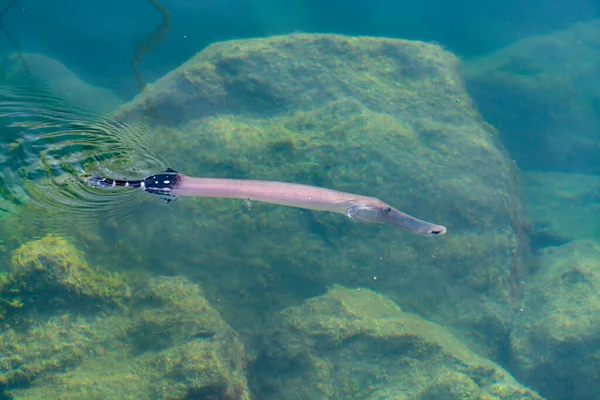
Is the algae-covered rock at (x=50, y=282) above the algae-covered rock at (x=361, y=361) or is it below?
above

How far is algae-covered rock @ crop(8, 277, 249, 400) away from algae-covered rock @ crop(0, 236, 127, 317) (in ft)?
1.21

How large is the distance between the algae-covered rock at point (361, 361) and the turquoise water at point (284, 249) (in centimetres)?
2

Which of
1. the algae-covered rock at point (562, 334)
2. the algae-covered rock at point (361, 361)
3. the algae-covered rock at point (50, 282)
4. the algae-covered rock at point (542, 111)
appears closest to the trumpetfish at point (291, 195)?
the algae-covered rock at point (50, 282)

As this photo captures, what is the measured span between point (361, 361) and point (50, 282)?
3928 mm

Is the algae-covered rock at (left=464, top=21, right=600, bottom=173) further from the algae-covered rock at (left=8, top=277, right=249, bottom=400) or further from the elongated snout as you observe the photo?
the algae-covered rock at (left=8, top=277, right=249, bottom=400)

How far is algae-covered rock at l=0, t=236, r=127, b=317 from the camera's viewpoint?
4.18 m

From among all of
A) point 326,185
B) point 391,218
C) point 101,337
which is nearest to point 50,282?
point 101,337

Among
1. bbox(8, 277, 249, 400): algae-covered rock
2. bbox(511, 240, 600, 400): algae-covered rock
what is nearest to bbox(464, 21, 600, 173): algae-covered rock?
bbox(511, 240, 600, 400): algae-covered rock

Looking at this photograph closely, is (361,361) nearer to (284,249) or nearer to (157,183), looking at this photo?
(284,249)

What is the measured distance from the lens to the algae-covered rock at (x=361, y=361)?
478cm

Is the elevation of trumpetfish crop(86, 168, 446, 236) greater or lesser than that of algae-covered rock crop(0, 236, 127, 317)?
greater

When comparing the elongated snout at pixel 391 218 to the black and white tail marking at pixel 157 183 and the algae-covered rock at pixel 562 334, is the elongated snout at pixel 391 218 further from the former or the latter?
the algae-covered rock at pixel 562 334

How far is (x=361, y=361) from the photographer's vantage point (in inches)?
196

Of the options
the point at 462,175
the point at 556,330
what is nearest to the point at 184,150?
the point at 462,175
